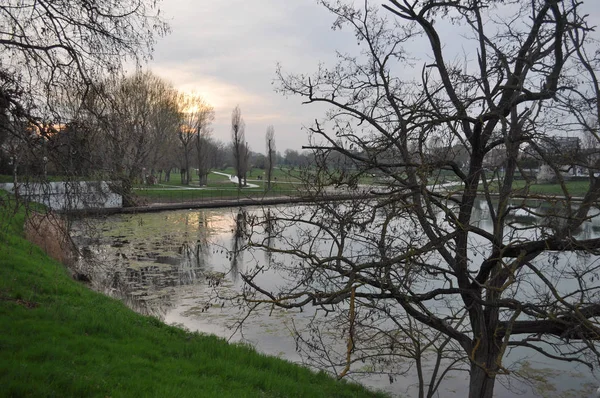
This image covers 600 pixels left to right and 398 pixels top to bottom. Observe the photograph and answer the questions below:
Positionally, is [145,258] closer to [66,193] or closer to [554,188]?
[66,193]

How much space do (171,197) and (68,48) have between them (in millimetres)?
34496

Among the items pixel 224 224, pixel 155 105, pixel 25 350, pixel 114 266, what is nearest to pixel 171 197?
pixel 155 105

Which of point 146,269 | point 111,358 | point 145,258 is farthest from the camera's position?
point 145,258

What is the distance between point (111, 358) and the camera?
583 centimetres

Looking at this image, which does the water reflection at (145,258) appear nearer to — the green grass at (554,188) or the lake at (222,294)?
the lake at (222,294)

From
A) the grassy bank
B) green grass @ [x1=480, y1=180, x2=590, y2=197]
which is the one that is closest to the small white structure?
the grassy bank

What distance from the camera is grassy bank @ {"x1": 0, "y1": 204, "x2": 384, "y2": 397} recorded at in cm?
475

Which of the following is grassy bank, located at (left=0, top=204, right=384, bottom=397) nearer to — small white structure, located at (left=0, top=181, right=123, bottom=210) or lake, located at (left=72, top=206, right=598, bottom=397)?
lake, located at (left=72, top=206, right=598, bottom=397)

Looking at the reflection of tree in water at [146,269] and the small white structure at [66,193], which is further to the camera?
the reflection of tree in water at [146,269]

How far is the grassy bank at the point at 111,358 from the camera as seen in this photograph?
4.75 meters

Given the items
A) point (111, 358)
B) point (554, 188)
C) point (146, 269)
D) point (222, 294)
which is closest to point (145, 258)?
point (146, 269)

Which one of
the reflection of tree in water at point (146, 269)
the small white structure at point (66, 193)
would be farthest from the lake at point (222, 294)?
the small white structure at point (66, 193)

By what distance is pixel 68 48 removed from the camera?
5824mm

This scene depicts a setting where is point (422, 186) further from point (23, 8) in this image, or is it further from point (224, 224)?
point (224, 224)
